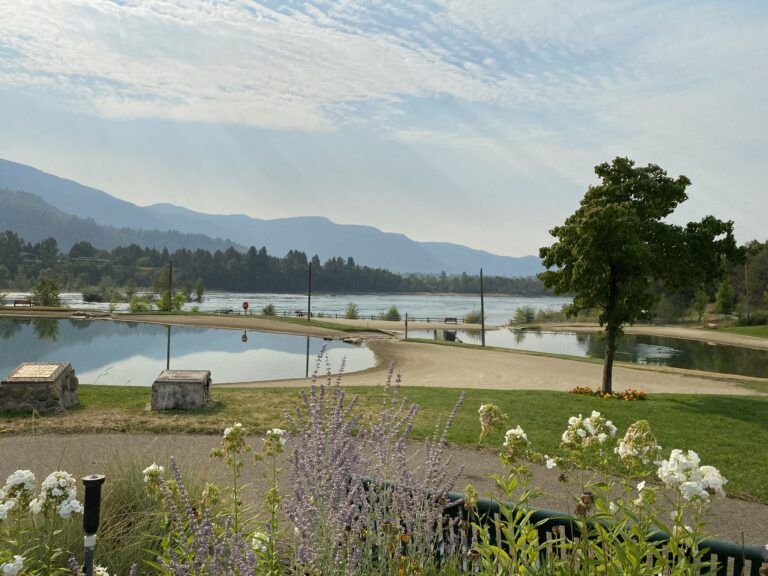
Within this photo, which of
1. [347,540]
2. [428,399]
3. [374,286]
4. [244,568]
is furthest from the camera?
[374,286]

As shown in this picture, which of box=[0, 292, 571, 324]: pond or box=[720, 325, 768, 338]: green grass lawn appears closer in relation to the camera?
box=[720, 325, 768, 338]: green grass lawn

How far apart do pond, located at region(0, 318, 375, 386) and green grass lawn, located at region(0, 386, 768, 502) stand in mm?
5796

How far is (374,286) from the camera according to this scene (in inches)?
6580

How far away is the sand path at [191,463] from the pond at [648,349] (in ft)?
71.2

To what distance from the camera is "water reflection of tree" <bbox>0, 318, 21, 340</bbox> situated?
28181 mm

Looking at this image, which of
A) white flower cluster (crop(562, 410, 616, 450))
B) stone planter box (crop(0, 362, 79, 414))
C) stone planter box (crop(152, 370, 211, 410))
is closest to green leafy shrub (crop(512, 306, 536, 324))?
stone planter box (crop(152, 370, 211, 410))

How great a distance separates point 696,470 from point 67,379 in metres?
11.0

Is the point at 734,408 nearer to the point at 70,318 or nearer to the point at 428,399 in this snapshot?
the point at 428,399

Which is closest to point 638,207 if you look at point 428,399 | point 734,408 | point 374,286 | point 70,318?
point 734,408

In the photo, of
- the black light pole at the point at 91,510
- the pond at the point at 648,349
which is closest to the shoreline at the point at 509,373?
the pond at the point at 648,349

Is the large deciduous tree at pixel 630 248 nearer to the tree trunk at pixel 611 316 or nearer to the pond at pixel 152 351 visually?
the tree trunk at pixel 611 316

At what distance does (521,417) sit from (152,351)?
741 inches

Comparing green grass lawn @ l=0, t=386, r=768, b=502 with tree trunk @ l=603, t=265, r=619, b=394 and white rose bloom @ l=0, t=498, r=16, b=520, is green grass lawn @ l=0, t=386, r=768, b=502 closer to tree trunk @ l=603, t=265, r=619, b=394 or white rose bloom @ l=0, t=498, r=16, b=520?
tree trunk @ l=603, t=265, r=619, b=394

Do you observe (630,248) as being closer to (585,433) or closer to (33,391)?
(585,433)
